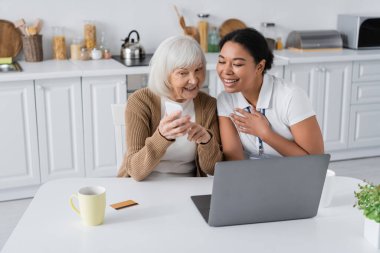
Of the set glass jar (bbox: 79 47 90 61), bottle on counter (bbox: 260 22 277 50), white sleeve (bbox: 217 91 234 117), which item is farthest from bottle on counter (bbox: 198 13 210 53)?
white sleeve (bbox: 217 91 234 117)

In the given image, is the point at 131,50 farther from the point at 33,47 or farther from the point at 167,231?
the point at 167,231

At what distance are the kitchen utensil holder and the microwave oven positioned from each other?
240 centimetres

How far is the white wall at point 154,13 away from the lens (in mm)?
3721

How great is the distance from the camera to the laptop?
1.39 metres

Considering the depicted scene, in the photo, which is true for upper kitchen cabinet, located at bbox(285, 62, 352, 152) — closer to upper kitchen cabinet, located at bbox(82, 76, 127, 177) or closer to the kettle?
the kettle

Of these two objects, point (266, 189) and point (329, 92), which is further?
point (329, 92)

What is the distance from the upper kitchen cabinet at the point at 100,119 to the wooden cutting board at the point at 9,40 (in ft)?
2.28

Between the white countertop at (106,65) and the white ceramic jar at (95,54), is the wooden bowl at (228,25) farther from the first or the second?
the white ceramic jar at (95,54)

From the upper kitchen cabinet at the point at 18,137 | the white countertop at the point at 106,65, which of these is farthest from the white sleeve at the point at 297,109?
the upper kitchen cabinet at the point at 18,137

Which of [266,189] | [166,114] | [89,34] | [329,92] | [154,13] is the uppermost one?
[154,13]

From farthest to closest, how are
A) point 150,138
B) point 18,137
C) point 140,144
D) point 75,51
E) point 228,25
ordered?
point 228,25, point 75,51, point 18,137, point 140,144, point 150,138

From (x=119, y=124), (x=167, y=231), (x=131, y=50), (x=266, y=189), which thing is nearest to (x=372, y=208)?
(x=266, y=189)

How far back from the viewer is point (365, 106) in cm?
412

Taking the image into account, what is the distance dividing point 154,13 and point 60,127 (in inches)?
46.1
